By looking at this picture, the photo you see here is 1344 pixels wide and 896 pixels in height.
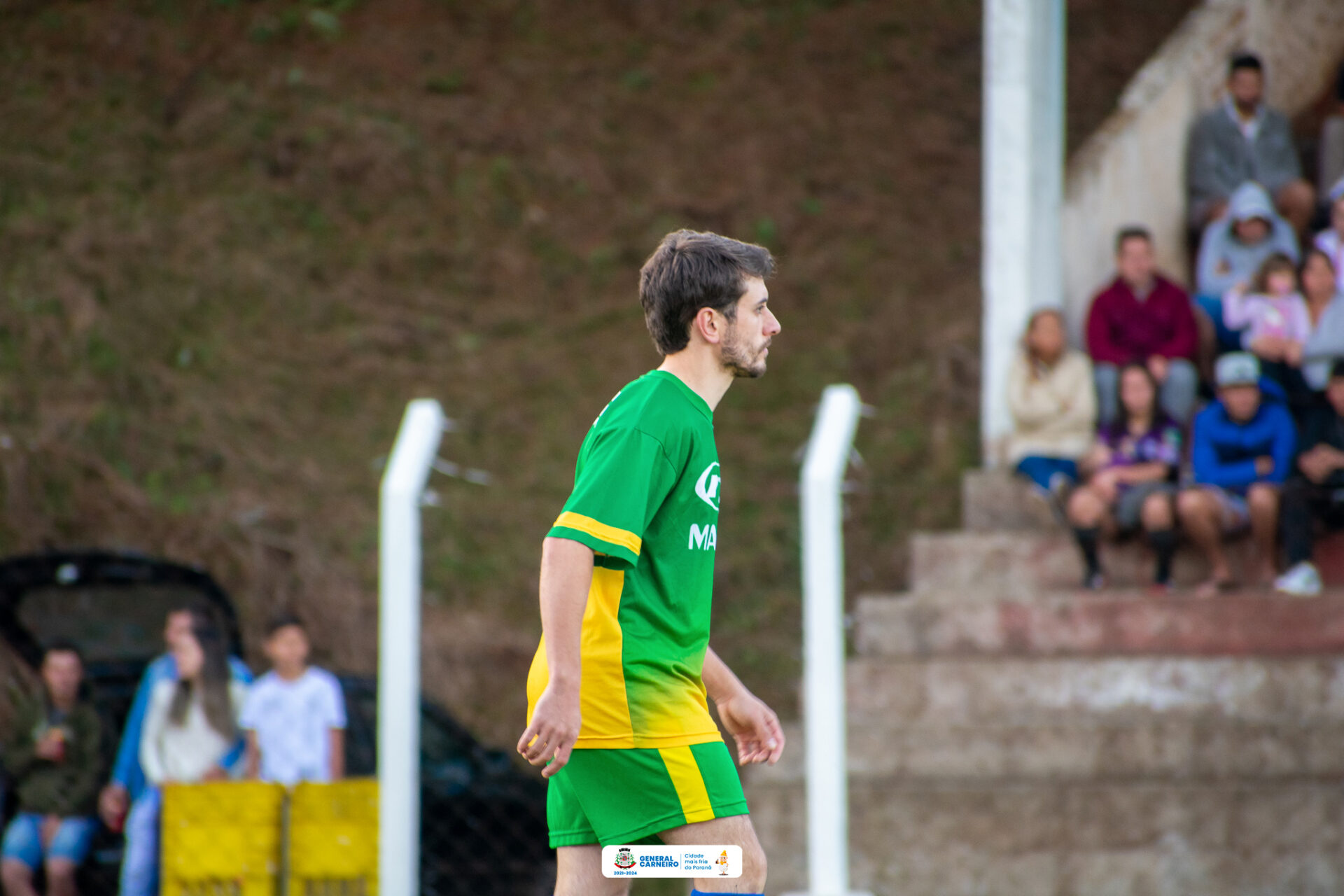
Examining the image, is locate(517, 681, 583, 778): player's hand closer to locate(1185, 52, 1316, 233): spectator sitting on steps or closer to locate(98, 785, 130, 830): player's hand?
locate(98, 785, 130, 830): player's hand

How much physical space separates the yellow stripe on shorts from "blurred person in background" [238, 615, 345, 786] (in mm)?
4269

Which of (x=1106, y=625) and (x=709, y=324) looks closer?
(x=709, y=324)

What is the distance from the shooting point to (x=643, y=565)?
3.26m

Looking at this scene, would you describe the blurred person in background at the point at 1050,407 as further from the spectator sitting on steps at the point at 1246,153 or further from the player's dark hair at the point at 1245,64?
the player's dark hair at the point at 1245,64

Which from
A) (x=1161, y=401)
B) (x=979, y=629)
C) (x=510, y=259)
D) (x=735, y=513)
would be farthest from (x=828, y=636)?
(x=510, y=259)

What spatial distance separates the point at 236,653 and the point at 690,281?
529 centimetres

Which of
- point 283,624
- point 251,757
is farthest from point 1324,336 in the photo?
point 251,757

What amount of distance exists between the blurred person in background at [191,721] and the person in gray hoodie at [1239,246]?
5.40 meters

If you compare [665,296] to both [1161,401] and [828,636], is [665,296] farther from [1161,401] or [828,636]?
[1161,401]

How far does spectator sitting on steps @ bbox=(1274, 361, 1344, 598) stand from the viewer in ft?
25.0

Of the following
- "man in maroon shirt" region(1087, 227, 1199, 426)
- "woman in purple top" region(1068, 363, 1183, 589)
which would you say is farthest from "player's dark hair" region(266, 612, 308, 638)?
"man in maroon shirt" region(1087, 227, 1199, 426)

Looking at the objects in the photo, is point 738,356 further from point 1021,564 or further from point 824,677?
point 1021,564

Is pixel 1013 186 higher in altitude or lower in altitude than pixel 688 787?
higher

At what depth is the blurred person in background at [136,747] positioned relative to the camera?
7.20m
